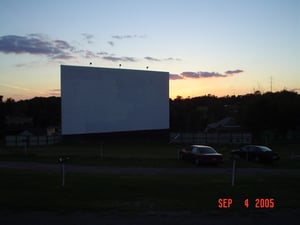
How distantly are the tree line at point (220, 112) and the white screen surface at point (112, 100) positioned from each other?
46.7 feet

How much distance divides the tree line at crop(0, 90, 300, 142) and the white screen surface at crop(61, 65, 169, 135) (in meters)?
14.2

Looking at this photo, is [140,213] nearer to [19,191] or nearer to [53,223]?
[53,223]

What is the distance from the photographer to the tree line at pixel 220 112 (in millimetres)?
64625

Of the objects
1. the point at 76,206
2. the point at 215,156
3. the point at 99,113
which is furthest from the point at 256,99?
the point at 76,206

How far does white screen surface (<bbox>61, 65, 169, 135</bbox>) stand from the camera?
53.2 meters

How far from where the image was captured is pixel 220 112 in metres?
145

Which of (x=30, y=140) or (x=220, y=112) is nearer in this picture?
(x=30, y=140)

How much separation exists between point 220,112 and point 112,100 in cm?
9273

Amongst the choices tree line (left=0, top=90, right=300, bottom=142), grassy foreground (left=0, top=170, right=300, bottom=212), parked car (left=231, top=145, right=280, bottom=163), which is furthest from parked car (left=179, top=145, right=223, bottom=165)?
tree line (left=0, top=90, right=300, bottom=142)

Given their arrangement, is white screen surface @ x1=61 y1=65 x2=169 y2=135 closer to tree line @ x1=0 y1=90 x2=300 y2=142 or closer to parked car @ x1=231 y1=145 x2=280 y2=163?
tree line @ x1=0 y1=90 x2=300 y2=142

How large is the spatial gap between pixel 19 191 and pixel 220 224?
6969 millimetres

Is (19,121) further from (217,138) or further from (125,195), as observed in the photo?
(125,195)

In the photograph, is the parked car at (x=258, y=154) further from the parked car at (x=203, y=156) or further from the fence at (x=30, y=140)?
the fence at (x=30, y=140)

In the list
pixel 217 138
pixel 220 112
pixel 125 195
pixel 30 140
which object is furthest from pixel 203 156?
pixel 220 112
